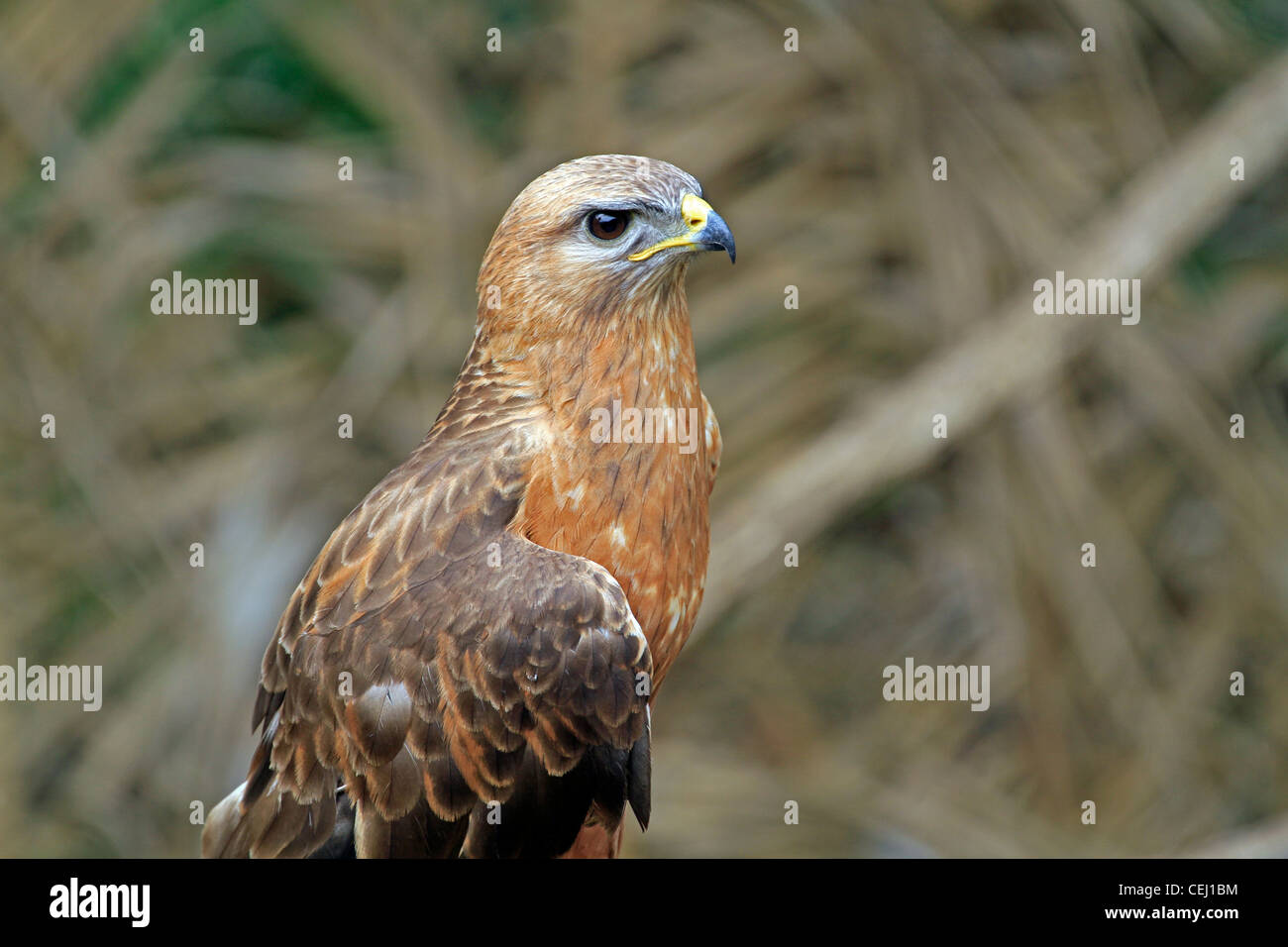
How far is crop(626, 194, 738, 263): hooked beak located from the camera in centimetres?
267

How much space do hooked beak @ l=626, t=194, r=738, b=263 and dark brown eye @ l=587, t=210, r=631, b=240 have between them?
0.22 feet

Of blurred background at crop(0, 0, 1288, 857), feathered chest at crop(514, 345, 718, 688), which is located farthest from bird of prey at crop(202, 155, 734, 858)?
blurred background at crop(0, 0, 1288, 857)

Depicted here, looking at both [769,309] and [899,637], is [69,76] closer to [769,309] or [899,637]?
[769,309]

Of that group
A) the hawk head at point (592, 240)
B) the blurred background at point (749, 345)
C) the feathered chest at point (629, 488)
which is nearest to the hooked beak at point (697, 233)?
the hawk head at point (592, 240)

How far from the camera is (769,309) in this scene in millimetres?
6012

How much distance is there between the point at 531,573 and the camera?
260cm

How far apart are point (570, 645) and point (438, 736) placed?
13.9 inches

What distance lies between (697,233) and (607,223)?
0.62ft

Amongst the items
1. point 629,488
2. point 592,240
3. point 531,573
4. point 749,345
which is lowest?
point 531,573

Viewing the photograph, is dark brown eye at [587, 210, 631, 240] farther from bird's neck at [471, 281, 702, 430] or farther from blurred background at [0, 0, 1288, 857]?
blurred background at [0, 0, 1288, 857]

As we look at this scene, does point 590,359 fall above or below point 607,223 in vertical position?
below

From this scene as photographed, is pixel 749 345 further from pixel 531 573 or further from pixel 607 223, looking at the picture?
pixel 531 573

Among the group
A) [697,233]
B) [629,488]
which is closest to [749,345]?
[697,233]

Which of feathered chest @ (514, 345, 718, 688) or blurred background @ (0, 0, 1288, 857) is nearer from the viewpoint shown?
feathered chest @ (514, 345, 718, 688)
